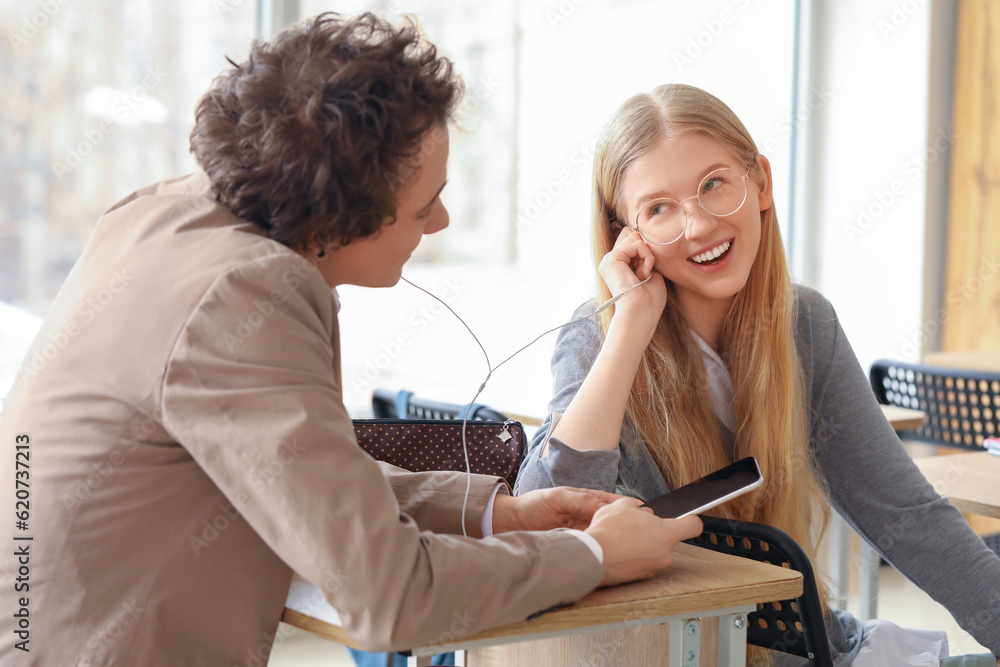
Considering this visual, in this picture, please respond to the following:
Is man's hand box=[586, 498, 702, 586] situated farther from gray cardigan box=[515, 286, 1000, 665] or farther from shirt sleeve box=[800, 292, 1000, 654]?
shirt sleeve box=[800, 292, 1000, 654]

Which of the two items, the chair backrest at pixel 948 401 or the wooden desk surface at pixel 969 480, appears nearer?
the wooden desk surface at pixel 969 480

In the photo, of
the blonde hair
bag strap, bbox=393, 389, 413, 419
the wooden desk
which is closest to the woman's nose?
the blonde hair

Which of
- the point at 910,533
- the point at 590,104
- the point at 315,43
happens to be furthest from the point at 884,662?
the point at 590,104

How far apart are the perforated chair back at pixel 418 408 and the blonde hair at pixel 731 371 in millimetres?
492

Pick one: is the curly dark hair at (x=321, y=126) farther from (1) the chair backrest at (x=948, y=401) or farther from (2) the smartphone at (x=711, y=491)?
(1) the chair backrest at (x=948, y=401)

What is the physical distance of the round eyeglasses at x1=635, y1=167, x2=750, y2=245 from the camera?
1566mm

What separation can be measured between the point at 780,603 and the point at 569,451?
13.9 inches

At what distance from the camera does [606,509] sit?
105 centimetres

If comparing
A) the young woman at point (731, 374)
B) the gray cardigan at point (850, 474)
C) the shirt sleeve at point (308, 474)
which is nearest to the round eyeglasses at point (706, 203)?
the young woman at point (731, 374)

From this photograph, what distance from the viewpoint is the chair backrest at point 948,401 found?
2.45 m

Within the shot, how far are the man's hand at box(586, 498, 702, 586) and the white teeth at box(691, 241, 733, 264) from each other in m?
0.64

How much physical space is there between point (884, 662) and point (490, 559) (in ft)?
2.82

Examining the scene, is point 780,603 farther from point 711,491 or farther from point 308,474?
point 308,474

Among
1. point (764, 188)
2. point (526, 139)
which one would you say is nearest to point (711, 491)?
point (764, 188)
